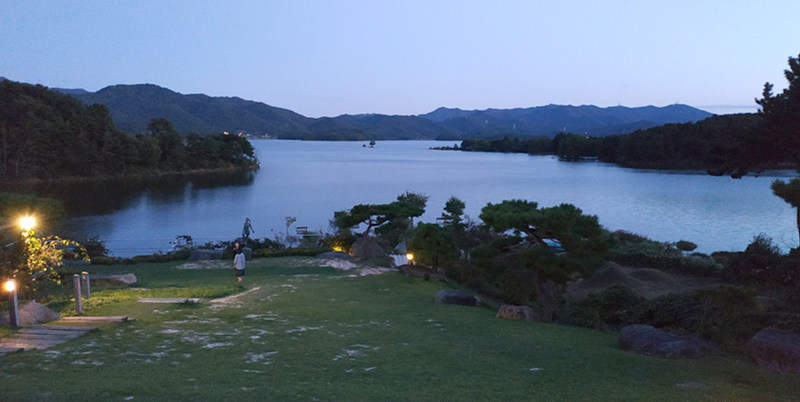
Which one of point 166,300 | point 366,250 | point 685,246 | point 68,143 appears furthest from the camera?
point 68,143

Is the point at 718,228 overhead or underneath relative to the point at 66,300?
underneath

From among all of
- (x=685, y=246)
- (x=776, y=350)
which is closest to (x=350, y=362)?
(x=776, y=350)

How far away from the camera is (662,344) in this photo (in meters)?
7.43

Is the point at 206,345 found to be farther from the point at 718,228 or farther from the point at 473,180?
the point at 473,180

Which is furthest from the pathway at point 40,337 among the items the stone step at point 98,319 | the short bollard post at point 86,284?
the short bollard post at point 86,284

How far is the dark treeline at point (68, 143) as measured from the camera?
6397 centimetres

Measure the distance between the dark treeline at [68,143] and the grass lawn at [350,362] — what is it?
6174 centimetres

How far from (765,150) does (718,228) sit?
25.5 metres

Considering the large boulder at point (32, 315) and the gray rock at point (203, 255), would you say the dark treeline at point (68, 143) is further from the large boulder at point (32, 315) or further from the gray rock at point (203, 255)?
the large boulder at point (32, 315)

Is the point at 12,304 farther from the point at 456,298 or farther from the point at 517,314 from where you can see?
the point at 517,314

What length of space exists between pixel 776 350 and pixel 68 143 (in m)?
78.2

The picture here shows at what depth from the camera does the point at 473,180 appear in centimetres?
8000

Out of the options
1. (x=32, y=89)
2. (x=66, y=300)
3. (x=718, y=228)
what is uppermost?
(x=32, y=89)

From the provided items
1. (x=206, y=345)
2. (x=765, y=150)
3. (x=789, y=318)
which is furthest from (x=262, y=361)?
(x=765, y=150)
